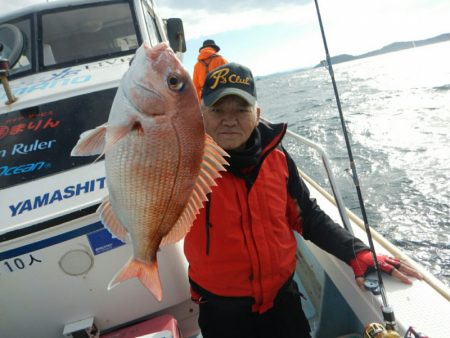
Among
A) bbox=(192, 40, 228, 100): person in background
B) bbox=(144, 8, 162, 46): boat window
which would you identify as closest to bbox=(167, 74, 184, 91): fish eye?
bbox=(144, 8, 162, 46): boat window

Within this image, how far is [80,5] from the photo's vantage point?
3.91m

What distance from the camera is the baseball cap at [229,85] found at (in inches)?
78.6

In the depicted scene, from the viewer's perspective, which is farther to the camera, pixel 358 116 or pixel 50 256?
pixel 358 116

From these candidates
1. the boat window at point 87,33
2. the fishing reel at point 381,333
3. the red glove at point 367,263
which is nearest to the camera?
the fishing reel at point 381,333

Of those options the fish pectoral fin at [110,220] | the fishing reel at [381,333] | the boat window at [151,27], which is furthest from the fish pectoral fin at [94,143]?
the boat window at [151,27]

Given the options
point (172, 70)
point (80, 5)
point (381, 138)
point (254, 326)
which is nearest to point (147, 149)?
point (172, 70)

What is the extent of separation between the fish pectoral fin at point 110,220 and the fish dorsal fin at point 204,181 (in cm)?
23

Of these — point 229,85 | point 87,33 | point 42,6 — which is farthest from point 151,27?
point 229,85

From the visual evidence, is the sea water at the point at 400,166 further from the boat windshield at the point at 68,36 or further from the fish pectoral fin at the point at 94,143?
the boat windshield at the point at 68,36

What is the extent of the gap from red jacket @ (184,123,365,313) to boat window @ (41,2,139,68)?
2374mm

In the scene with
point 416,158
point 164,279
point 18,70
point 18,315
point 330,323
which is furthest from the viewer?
point 416,158

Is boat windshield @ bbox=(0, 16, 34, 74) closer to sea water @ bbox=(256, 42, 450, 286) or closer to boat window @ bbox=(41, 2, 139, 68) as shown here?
boat window @ bbox=(41, 2, 139, 68)

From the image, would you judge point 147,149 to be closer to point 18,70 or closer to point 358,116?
point 18,70

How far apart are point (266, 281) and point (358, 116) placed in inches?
489
